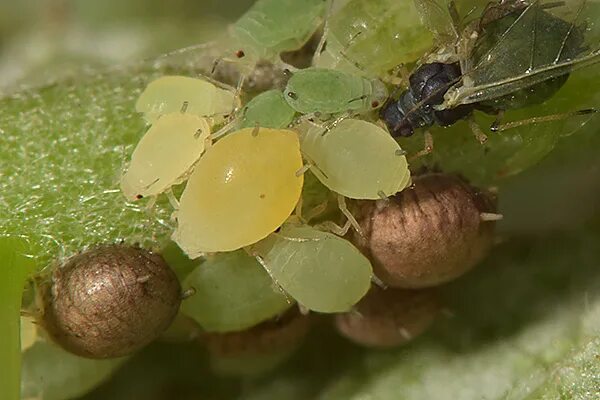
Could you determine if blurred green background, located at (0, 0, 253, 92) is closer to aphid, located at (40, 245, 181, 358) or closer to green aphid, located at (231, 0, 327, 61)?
green aphid, located at (231, 0, 327, 61)

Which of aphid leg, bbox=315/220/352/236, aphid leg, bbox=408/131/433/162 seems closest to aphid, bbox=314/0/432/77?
aphid leg, bbox=408/131/433/162

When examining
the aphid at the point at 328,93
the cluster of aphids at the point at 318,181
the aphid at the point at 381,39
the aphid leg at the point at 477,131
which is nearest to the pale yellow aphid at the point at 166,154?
the cluster of aphids at the point at 318,181

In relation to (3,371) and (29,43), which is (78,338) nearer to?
(3,371)

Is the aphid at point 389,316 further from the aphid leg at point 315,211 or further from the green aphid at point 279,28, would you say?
the green aphid at point 279,28

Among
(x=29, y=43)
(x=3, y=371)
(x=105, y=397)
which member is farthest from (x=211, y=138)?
(x=29, y=43)

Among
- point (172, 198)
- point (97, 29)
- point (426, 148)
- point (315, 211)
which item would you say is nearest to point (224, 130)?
point (172, 198)
